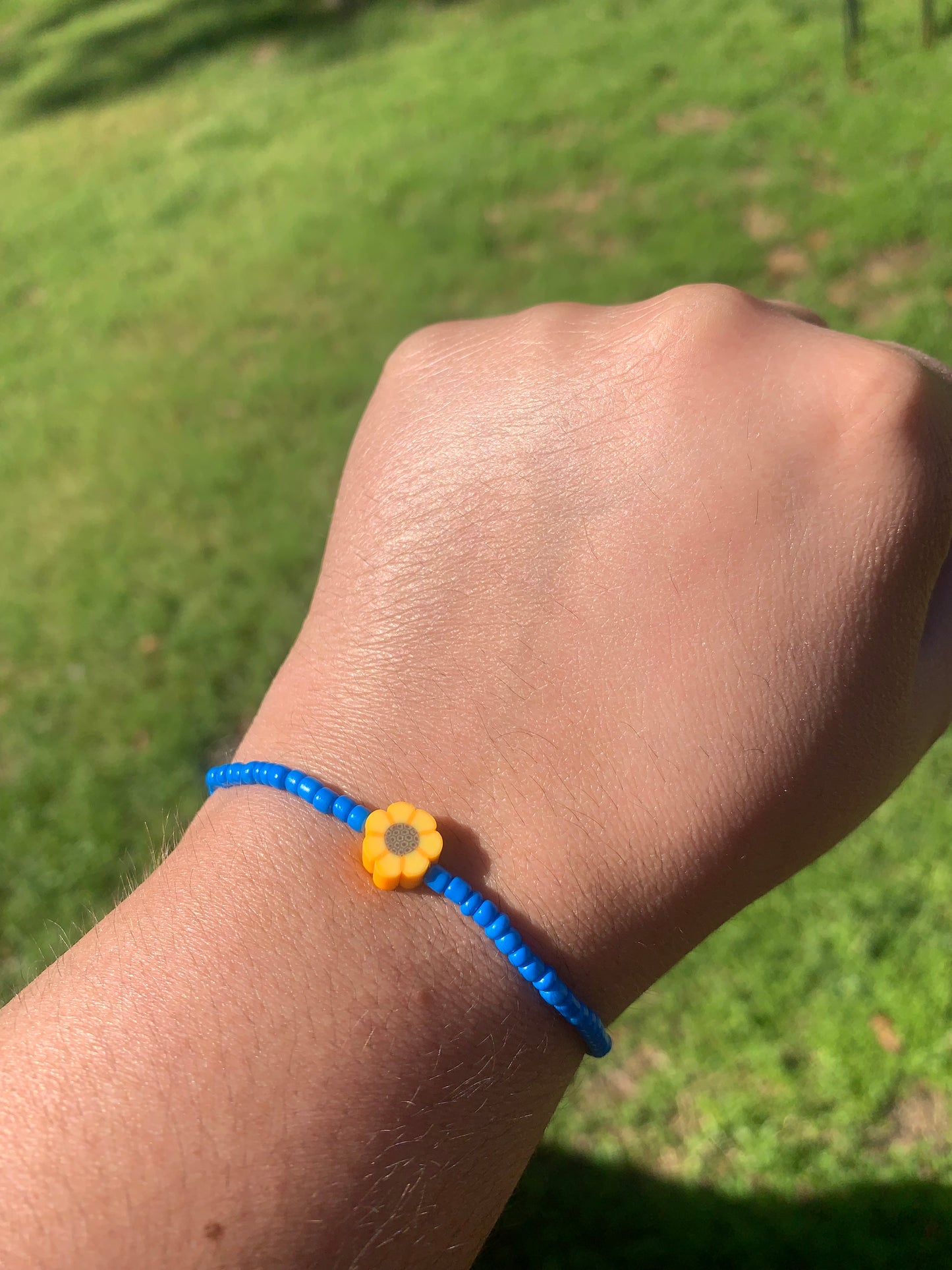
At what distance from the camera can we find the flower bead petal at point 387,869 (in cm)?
123

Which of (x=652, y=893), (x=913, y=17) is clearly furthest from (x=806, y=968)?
(x=913, y=17)

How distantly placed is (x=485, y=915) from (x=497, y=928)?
0.02 metres

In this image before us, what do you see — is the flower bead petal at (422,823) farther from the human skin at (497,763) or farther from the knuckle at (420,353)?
the knuckle at (420,353)

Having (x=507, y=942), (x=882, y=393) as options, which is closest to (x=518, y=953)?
(x=507, y=942)

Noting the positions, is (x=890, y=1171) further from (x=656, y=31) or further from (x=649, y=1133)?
(x=656, y=31)

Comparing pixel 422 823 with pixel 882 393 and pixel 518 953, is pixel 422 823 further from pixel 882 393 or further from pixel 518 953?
pixel 882 393

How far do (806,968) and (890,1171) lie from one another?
58 cm

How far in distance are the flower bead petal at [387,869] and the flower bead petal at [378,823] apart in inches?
1.5

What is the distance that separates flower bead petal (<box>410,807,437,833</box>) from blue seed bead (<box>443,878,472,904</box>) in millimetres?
75

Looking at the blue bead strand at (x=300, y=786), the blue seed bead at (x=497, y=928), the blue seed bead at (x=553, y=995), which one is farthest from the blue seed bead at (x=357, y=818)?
the blue seed bead at (x=553, y=995)

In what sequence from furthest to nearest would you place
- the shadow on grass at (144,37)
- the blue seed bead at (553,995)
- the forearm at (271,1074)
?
the shadow on grass at (144,37) < the blue seed bead at (553,995) < the forearm at (271,1074)

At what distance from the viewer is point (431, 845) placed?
126 centimetres

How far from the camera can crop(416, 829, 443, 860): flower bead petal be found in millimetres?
1245

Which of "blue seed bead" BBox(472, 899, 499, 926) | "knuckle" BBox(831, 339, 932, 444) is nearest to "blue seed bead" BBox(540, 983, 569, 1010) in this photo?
"blue seed bead" BBox(472, 899, 499, 926)
